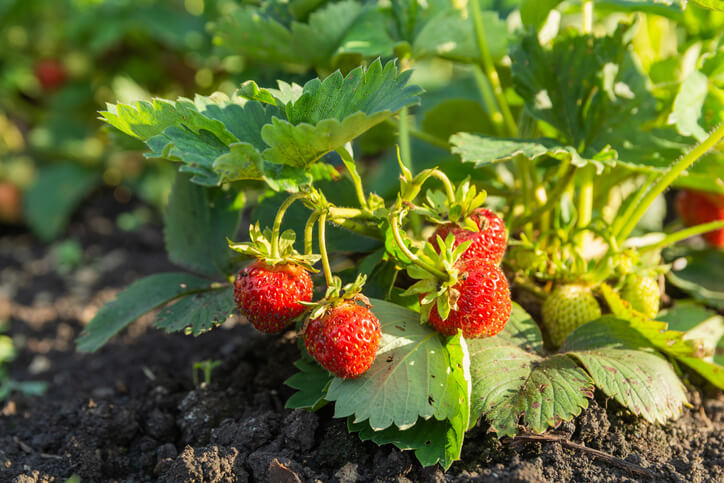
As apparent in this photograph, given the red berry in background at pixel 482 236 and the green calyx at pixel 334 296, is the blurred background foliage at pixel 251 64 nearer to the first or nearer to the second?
the red berry in background at pixel 482 236

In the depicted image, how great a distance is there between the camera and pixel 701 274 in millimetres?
1804

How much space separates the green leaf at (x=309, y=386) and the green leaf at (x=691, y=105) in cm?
90

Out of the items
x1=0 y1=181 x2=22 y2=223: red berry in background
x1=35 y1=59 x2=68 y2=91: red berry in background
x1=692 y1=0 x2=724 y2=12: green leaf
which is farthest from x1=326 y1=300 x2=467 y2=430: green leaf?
x1=35 y1=59 x2=68 y2=91: red berry in background

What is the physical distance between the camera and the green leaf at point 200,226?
155 cm

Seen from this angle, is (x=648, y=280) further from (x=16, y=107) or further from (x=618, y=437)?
(x=16, y=107)

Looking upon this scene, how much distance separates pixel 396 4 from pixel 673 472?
118 cm

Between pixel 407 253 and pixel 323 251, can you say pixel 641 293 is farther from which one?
pixel 323 251

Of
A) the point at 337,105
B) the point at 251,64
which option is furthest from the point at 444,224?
the point at 251,64

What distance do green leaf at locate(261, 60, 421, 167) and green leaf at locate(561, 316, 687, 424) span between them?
630 mm

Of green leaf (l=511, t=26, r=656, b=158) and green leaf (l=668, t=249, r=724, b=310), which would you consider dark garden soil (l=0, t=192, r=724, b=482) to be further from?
green leaf (l=511, t=26, r=656, b=158)

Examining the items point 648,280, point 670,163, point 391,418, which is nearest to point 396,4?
point 670,163

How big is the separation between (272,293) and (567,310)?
2.29 feet

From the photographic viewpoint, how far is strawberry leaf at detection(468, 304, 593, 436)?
1.17 m

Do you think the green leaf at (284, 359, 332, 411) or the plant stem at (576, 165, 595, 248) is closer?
the green leaf at (284, 359, 332, 411)
